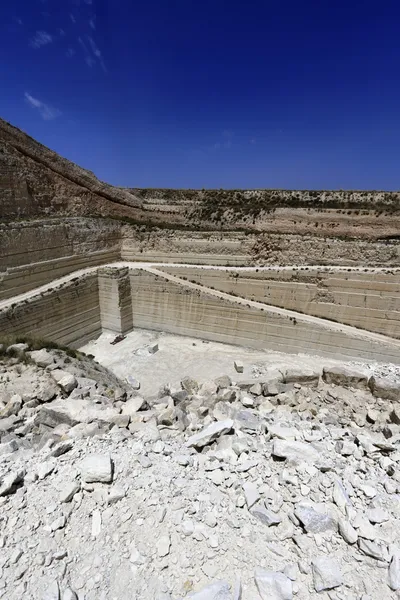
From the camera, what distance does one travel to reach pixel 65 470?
10.9 ft

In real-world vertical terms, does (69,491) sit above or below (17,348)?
above

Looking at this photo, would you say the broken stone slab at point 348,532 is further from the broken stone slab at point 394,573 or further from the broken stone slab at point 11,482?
the broken stone slab at point 11,482

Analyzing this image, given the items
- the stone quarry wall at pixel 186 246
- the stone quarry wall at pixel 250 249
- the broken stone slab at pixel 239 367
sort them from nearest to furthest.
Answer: the broken stone slab at pixel 239 367
the stone quarry wall at pixel 250 249
the stone quarry wall at pixel 186 246

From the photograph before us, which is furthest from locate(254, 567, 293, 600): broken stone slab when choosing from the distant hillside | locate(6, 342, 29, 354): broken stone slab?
the distant hillside

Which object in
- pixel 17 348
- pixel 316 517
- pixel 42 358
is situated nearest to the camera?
pixel 316 517

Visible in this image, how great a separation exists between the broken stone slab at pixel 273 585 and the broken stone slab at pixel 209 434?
146cm

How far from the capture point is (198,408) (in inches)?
205

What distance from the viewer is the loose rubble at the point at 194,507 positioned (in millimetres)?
2463

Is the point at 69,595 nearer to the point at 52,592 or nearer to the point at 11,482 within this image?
the point at 52,592

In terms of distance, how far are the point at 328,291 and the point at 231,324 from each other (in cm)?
378

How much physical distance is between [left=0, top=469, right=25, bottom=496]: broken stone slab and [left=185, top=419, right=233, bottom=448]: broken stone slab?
173 centimetres

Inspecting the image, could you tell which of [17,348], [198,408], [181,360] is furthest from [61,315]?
[198,408]

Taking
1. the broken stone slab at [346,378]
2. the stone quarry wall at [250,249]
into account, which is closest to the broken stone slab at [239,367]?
the broken stone slab at [346,378]

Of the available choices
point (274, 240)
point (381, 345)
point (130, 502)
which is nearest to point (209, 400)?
point (130, 502)
